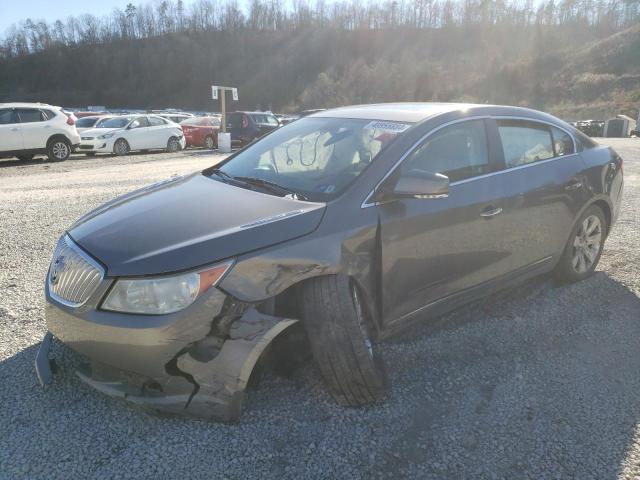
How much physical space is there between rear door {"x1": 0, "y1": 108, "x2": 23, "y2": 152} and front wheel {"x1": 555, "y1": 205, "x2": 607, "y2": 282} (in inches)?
576

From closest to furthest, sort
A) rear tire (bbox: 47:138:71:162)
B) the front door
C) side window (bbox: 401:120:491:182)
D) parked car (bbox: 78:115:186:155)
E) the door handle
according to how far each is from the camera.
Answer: the front door < side window (bbox: 401:120:491:182) < the door handle < rear tire (bbox: 47:138:71:162) < parked car (bbox: 78:115:186:155)

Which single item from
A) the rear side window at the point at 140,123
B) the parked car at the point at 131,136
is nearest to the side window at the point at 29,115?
the parked car at the point at 131,136

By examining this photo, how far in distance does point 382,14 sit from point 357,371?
397ft

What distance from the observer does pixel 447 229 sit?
10.3 feet

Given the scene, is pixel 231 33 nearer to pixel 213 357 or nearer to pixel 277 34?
pixel 277 34

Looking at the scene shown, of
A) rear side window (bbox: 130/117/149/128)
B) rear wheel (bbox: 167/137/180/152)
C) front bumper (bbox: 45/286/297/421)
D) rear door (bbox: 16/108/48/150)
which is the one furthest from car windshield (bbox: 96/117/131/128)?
front bumper (bbox: 45/286/297/421)

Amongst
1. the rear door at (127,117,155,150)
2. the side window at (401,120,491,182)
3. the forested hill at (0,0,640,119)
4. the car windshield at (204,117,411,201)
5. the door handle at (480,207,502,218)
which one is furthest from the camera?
the forested hill at (0,0,640,119)

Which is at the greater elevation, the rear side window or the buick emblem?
the rear side window

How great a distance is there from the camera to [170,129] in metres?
19.3

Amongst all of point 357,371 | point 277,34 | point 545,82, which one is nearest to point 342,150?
point 357,371

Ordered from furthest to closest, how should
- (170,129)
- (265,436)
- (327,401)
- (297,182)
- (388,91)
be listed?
(388,91) < (170,129) < (297,182) < (327,401) < (265,436)

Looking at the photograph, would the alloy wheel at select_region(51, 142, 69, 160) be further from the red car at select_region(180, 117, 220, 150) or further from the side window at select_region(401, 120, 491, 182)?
the side window at select_region(401, 120, 491, 182)

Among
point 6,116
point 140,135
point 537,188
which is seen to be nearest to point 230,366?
point 537,188

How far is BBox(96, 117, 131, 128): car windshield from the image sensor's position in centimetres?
1825
